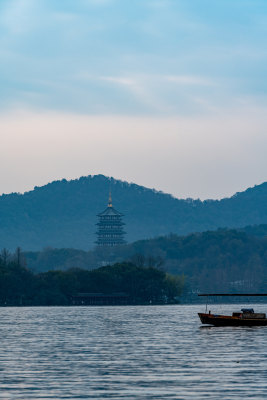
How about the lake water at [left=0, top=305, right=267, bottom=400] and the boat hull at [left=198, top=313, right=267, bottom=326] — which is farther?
the boat hull at [left=198, top=313, right=267, bottom=326]

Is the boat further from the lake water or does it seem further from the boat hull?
the lake water

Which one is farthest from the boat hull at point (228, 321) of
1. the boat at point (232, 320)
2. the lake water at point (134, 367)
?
the lake water at point (134, 367)

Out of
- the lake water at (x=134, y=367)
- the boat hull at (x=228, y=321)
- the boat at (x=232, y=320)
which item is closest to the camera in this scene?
the lake water at (x=134, y=367)

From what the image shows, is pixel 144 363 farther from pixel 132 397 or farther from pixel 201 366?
pixel 132 397

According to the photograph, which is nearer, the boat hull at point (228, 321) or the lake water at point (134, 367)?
the lake water at point (134, 367)

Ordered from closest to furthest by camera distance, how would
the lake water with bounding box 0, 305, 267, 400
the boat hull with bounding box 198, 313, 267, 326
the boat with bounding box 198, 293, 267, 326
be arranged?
the lake water with bounding box 0, 305, 267, 400, the boat hull with bounding box 198, 313, 267, 326, the boat with bounding box 198, 293, 267, 326

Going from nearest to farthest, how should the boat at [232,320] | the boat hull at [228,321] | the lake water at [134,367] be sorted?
1. the lake water at [134,367]
2. the boat hull at [228,321]
3. the boat at [232,320]

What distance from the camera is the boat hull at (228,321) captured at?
519ft

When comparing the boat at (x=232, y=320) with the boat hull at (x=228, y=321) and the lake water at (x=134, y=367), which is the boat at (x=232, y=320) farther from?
the lake water at (x=134, y=367)

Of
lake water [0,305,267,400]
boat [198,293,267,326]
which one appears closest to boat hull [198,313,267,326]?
boat [198,293,267,326]

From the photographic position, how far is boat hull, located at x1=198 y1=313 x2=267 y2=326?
158125 mm

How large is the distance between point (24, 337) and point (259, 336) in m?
30.7

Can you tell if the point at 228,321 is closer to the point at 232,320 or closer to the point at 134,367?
the point at 232,320

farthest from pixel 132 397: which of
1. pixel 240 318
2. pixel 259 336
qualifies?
pixel 240 318
